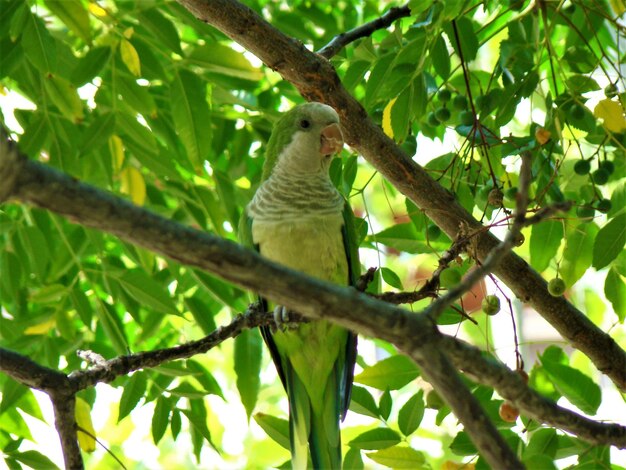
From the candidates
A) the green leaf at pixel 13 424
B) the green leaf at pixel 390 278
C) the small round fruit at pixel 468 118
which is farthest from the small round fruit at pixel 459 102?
the green leaf at pixel 13 424

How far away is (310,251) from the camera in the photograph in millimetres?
2113

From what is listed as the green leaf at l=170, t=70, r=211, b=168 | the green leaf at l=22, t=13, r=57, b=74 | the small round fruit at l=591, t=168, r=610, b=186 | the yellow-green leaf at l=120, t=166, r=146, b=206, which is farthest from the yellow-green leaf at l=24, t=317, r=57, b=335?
the small round fruit at l=591, t=168, r=610, b=186

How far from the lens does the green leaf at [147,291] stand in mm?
1903

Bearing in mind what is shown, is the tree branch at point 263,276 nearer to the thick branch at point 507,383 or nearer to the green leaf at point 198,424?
the thick branch at point 507,383

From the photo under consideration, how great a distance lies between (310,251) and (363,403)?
1.69ft

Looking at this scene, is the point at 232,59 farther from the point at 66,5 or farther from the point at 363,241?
the point at 363,241

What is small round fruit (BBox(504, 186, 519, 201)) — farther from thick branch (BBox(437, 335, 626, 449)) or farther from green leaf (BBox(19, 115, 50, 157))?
green leaf (BBox(19, 115, 50, 157))

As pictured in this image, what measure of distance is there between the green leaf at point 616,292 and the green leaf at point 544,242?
137 mm

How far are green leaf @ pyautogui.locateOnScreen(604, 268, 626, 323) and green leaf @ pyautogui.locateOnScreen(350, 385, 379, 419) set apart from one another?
60cm

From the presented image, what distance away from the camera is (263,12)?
2.69 metres

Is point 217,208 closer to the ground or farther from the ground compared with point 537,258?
farther from the ground

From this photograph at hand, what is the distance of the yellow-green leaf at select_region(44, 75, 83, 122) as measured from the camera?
183cm

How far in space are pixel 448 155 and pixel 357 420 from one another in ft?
4.25

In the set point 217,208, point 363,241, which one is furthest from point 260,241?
point 363,241
